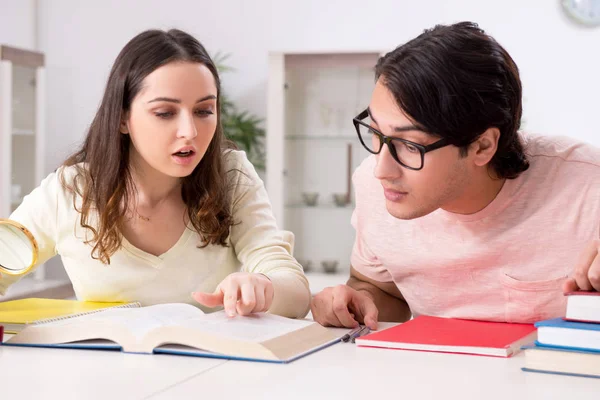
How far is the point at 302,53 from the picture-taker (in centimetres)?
511

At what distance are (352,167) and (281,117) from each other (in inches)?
21.5

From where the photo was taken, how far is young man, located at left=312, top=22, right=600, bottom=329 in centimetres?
164

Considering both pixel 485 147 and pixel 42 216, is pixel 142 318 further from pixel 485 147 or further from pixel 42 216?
pixel 485 147

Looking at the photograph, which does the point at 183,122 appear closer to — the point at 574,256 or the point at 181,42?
the point at 181,42

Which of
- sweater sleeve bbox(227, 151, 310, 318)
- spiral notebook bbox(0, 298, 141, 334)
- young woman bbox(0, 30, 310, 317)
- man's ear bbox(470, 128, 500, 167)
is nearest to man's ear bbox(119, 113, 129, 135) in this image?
young woman bbox(0, 30, 310, 317)

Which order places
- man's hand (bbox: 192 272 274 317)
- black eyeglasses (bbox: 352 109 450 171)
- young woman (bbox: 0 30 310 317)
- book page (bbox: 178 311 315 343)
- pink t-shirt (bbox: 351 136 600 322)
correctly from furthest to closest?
young woman (bbox: 0 30 310 317) < pink t-shirt (bbox: 351 136 600 322) < black eyeglasses (bbox: 352 109 450 171) < man's hand (bbox: 192 272 274 317) < book page (bbox: 178 311 315 343)

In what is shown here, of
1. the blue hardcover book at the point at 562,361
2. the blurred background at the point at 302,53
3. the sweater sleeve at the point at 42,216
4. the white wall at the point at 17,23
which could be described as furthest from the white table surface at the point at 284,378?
the white wall at the point at 17,23

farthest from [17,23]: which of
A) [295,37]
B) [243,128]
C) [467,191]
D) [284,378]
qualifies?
[284,378]

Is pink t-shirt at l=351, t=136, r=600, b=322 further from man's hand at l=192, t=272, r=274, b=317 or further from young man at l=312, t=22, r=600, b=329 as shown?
man's hand at l=192, t=272, r=274, b=317

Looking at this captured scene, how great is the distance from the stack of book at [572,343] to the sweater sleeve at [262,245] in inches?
24.8

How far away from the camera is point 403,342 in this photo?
57.5 inches

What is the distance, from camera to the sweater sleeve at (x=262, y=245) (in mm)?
1809

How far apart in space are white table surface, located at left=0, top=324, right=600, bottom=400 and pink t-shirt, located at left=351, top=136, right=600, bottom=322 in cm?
40

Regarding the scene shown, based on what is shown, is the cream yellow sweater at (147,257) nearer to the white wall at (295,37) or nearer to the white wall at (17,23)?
the white wall at (295,37)
